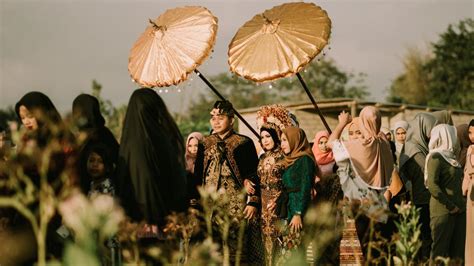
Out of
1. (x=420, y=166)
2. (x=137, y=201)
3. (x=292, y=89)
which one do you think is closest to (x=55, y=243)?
(x=137, y=201)

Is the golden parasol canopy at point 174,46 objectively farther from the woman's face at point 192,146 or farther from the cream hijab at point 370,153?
the cream hijab at point 370,153

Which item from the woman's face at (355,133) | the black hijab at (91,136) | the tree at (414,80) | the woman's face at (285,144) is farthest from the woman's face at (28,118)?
the tree at (414,80)

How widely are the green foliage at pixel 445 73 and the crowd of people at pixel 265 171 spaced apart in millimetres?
33744

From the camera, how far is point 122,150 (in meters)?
5.18

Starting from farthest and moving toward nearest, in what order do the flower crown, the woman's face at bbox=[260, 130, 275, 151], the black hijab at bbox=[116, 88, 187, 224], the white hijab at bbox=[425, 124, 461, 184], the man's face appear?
the white hijab at bbox=[425, 124, 461, 184], the flower crown, the woman's face at bbox=[260, 130, 275, 151], the man's face, the black hijab at bbox=[116, 88, 187, 224]

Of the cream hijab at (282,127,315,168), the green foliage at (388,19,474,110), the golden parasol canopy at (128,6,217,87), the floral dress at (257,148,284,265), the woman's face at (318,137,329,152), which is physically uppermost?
the green foliage at (388,19,474,110)

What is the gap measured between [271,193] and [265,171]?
18 centimetres

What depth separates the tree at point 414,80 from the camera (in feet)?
159

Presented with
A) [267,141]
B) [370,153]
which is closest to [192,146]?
[267,141]

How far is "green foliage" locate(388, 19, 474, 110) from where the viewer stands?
143 feet

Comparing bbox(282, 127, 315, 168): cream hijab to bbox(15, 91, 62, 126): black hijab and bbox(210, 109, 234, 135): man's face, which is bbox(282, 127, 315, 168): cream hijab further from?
bbox(15, 91, 62, 126): black hijab

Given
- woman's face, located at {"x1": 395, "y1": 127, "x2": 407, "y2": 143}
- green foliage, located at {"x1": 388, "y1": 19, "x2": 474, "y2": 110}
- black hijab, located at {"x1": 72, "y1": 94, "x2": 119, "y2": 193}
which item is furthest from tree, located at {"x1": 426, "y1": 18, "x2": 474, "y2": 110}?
black hijab, located at {"x1": 72, "y1": 94, "x2": 119, "y2": 193}

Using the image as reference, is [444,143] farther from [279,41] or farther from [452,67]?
[452,67]

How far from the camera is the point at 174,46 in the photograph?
726 centimetres
